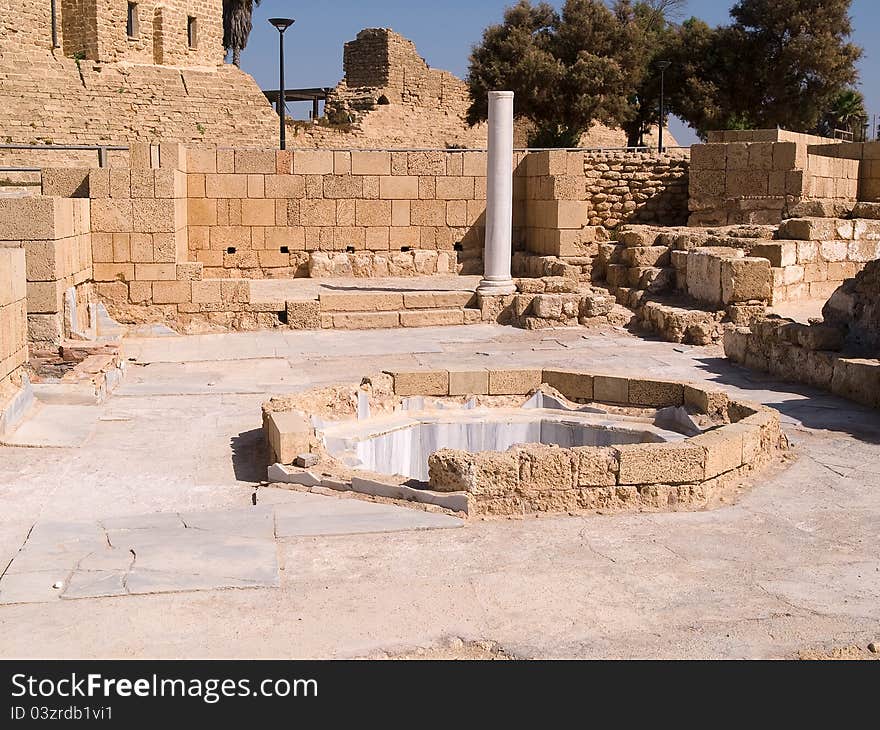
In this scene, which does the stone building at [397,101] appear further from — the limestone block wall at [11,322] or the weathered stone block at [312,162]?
the limestone block wall at [11,322]

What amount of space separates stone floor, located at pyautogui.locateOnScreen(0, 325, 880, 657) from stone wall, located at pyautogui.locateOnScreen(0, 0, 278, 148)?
18.2 metres

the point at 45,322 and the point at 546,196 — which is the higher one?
the point at 546,196

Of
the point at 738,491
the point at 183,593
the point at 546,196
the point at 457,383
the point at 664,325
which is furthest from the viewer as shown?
the point at 546,196

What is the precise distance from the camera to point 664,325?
535 inches

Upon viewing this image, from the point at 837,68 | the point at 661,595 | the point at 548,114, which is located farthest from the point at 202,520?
the point at 837,68

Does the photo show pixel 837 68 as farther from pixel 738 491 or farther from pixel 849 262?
pixel 738 491

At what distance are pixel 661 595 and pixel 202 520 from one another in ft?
8.38

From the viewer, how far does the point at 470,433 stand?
330 inches

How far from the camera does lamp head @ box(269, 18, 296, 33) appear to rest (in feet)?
61.5

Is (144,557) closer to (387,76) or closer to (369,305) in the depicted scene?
(369,305)

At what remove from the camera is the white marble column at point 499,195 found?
49.8 feet

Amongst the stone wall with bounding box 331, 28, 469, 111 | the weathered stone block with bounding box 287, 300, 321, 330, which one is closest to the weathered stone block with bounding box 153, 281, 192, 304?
the weathered stone block with bounding box 287, 300, 321, 330

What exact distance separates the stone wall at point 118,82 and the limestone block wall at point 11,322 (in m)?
16.0

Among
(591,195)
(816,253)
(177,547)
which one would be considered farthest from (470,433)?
(591,195)
